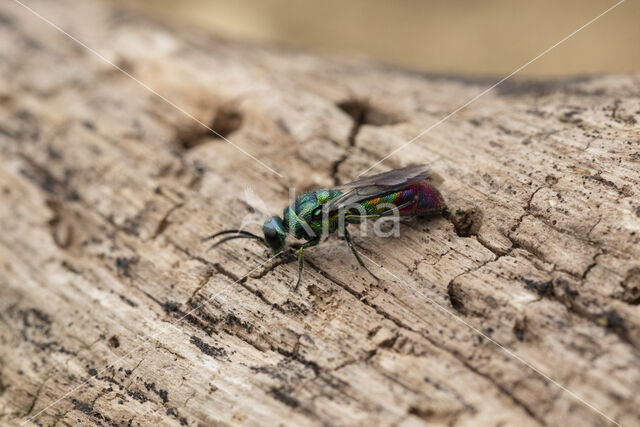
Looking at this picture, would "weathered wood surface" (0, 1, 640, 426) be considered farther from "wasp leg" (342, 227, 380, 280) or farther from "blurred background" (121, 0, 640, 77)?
"blurred background" (121, 0, 640, 77)

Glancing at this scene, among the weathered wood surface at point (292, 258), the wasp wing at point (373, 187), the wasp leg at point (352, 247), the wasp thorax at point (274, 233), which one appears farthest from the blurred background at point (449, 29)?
the wasp thorax at point (274, 233)

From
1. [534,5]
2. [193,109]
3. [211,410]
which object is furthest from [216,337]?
[534,5]

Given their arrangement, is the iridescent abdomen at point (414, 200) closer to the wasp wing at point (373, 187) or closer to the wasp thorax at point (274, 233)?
the wasp wing at point (373, 187)

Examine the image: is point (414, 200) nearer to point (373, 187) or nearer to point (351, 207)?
point (373, 187)

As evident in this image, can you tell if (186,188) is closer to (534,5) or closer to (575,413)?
(575,413)

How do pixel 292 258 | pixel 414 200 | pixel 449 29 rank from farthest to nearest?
pixel 449 29 < pixel 292 258 < pixel 414 200

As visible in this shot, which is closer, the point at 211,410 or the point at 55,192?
the point at 211,410

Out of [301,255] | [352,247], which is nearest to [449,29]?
[352,247]
